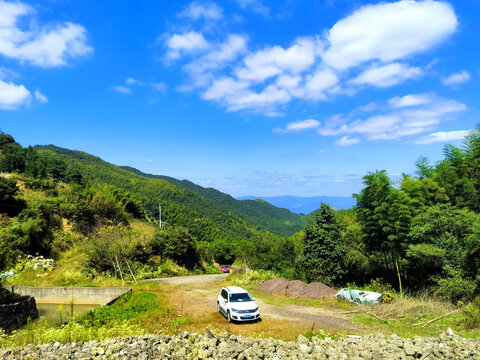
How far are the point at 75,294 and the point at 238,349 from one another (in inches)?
670

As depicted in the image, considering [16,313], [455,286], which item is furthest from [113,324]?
[455,286]

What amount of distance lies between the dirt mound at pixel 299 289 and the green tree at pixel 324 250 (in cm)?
182

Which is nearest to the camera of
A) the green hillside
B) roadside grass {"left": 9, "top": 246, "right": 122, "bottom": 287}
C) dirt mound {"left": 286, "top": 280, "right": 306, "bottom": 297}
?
dirt mound {"left": 286, "top": 280, "right": 306, "bottom": 297}

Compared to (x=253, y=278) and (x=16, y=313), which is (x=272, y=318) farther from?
(x=16, y=313)

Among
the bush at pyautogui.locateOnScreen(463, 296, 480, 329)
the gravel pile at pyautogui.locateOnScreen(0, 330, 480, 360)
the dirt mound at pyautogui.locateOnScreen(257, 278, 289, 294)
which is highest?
the gravel pile at pyautogui.locateOnScreen(0, 330, 480, 360)

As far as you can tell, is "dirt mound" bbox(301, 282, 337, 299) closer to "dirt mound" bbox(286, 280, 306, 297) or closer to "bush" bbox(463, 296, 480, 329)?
"dirt mound" bbox(286, 280, 306, 297)

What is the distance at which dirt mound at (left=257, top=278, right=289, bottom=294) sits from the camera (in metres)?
19.2

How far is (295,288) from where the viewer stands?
1889cm

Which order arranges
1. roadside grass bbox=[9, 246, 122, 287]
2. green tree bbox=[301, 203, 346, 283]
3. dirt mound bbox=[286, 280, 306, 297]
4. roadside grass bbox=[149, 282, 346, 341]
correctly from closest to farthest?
roadside grass bbox=[149, 282, 346, 341], dirt mound bbox=[286, 280, 306, 297], green tree bbox=[301, 203, 346, 283], roadside grass bbox=[9, 246, 122, 287]

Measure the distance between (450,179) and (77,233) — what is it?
126 ft

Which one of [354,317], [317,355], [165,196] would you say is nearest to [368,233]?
[354,317]

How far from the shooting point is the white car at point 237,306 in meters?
11.5

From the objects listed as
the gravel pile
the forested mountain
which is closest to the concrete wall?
the gravel pile

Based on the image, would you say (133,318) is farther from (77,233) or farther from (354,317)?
(77,233)
